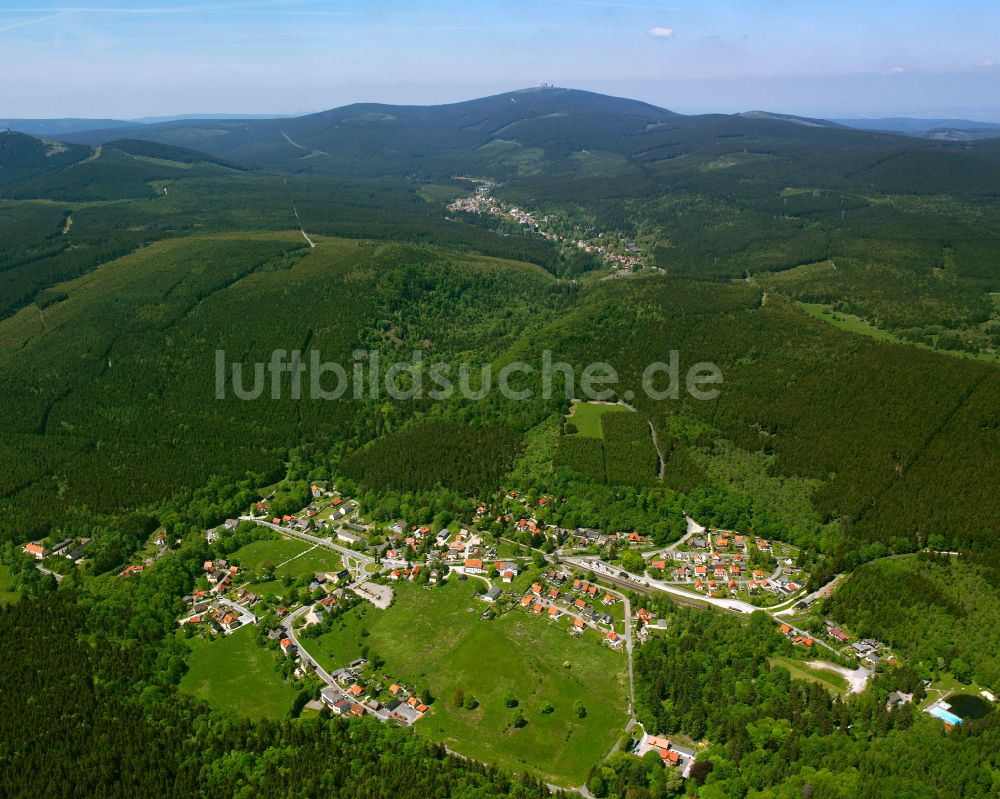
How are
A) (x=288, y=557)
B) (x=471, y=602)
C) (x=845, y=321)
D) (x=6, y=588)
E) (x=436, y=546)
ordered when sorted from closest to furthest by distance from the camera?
(x=471, y=602)
(x=6, y=588)
(x=288, y=557)
(x=436, y=546)
(x=845, y=321)

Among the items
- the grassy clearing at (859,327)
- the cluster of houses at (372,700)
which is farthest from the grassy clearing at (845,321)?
the cluster of houses at (372,700)

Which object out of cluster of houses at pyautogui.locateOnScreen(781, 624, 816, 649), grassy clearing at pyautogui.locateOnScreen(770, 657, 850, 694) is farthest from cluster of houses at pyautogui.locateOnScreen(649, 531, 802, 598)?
grassy clearing at pyautogui.locateOnScreen(770, 657, 850, 694)

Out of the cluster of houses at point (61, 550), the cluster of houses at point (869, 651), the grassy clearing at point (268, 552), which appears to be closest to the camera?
the cluster of houses at point (869, 651)

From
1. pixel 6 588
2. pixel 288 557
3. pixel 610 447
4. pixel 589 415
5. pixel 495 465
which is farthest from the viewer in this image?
pixel 589 415

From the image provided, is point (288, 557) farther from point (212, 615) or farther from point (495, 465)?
point (495, 465)

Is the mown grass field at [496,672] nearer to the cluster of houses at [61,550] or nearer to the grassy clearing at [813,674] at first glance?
the grassy clearing at [813,674]

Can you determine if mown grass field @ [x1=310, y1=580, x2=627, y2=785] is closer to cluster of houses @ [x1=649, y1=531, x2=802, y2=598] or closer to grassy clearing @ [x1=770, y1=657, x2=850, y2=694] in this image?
grassy clearing @ [x1=770, y1=657, x2=850, y2=694]

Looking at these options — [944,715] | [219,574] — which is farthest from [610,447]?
[219,574]
